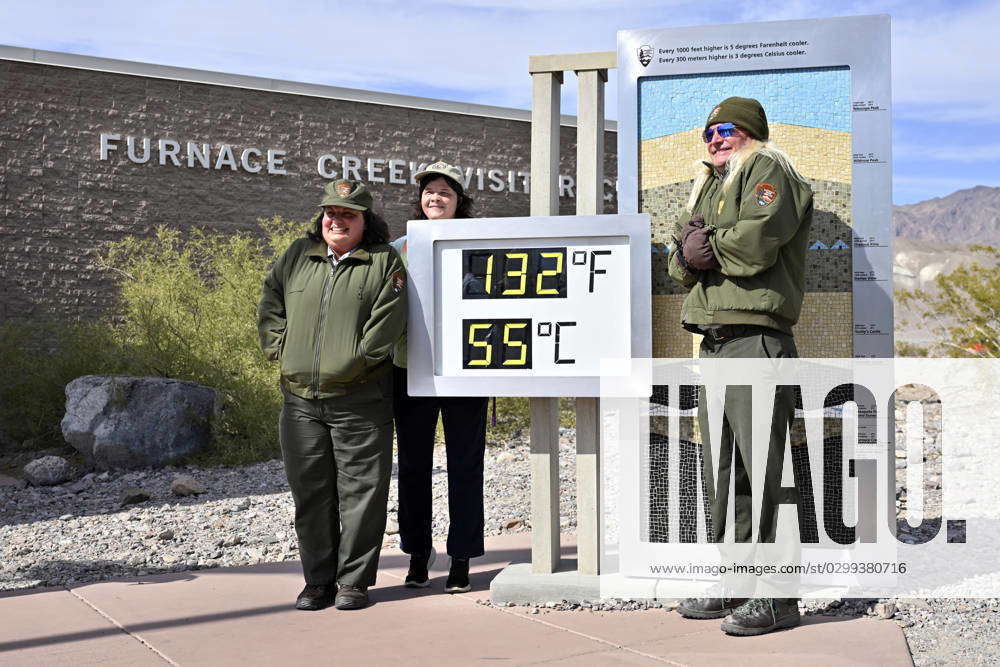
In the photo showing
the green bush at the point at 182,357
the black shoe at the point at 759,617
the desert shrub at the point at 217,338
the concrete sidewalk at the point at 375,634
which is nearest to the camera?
the concrete sidewalk at the point at 375,634

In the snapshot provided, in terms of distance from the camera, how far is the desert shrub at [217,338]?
10547mm

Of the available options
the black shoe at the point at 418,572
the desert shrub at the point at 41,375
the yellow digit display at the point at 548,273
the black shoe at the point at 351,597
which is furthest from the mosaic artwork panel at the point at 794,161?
the desert shrub at the point at 41,375

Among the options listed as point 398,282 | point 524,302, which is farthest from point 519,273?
point 398,282

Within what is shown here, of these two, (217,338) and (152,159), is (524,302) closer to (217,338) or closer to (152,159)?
(217,338)

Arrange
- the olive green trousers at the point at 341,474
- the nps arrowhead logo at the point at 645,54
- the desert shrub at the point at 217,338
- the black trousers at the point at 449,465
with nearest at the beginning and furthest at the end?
the olive green trousers at the point at 341,474 < the nps arrowhead logo at the point at 645,54 < the black trousers at the point at 449,465 < the desert shrub at the point at 217,338

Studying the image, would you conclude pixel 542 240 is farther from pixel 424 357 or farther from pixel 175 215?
pixel 175 215

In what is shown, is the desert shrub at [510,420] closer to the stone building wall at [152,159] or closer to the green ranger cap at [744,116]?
the stone building wall at [152,159]

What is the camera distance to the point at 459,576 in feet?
16.9

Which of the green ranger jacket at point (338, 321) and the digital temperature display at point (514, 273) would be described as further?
the digital temperature display at point (514, 273)

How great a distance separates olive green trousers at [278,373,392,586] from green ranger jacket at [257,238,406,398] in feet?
0.35

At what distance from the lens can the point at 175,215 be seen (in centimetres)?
1548

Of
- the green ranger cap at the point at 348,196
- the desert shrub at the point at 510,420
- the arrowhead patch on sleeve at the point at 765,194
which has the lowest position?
the desert shrub at the point at 510,420

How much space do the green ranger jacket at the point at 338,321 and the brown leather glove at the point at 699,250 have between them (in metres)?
1.35

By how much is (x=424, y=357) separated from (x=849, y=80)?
7.61 feet
